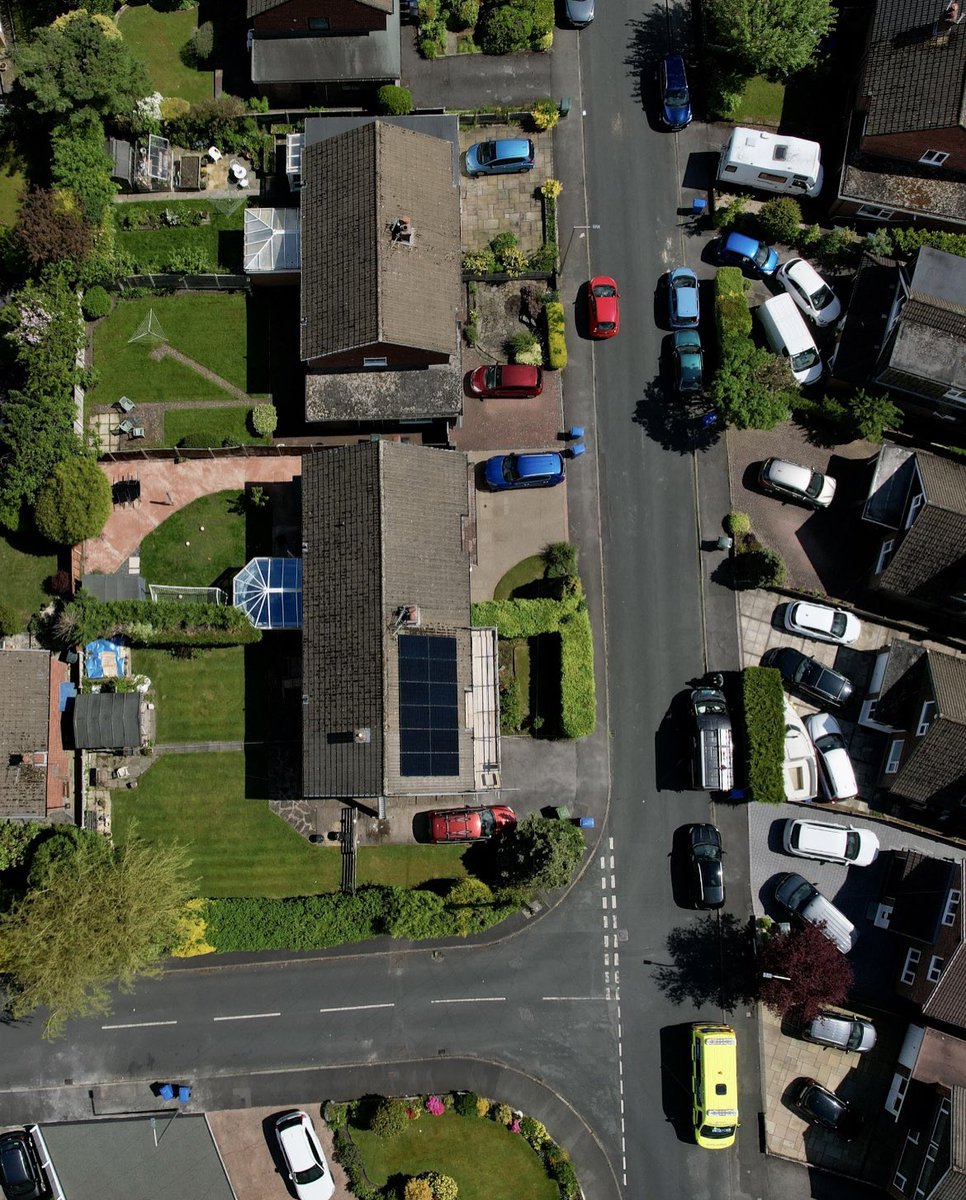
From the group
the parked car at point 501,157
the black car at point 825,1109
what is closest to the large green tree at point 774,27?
the parked car at point 501,157

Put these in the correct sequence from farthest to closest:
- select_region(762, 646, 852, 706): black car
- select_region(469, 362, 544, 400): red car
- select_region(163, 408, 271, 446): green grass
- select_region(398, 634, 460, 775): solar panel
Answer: select_region(163, 408, 271, 446): green grass → select_region(469, 362, 544, 400): red car → select_region(762, 646, 852, 706): black car → select_region(398, 634, 460, 775): solar panel

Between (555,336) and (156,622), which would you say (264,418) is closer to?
(156,622)

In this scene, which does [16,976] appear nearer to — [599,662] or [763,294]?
[599,662]

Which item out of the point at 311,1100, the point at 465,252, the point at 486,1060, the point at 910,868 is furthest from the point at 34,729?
the point at 910,868

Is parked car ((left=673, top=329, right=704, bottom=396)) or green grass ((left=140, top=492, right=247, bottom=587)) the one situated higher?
parked car ((left=673, top=329, right=704, bottom=396))

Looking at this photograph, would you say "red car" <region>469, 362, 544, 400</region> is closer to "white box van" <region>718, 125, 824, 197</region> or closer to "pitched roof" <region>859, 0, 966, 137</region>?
"white box van" <region>718, 125, 824, 197</region>

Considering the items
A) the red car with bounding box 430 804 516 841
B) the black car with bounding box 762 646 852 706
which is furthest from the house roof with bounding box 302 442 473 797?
the black car with bounding box 762 646 852 706

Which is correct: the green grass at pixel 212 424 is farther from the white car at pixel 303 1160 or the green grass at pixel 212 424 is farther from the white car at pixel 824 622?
the white car at pixel 303 1160

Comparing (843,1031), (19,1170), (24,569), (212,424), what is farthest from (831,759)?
(19,1170)
